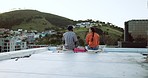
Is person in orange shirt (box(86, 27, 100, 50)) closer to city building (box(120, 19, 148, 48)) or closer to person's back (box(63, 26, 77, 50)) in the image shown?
person's back (box(63, 26, 77, 50))

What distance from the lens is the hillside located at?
187 feet

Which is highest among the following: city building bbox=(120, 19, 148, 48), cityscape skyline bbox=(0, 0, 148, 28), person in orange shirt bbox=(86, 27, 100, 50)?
cityscape skyline bbox=(0, 0, 148, 28)

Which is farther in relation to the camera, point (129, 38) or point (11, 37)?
point (11, 37)

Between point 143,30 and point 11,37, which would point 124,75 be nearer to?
point 143,30

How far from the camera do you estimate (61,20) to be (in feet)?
208

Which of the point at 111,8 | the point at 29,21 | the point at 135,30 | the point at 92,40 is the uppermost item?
the point at 29,21

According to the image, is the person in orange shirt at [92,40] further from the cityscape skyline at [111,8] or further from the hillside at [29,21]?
the hillside at [29,21]

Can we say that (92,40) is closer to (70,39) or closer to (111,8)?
(70,39)

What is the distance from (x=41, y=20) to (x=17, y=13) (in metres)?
10.0

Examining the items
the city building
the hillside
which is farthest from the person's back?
the hillside

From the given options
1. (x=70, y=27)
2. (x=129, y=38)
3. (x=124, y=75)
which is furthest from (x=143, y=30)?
(x=124, y=75)

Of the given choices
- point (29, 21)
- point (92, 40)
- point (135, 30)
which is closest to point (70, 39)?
point (92, 40)

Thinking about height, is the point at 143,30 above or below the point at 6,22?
below

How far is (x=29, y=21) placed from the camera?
59188 mm
